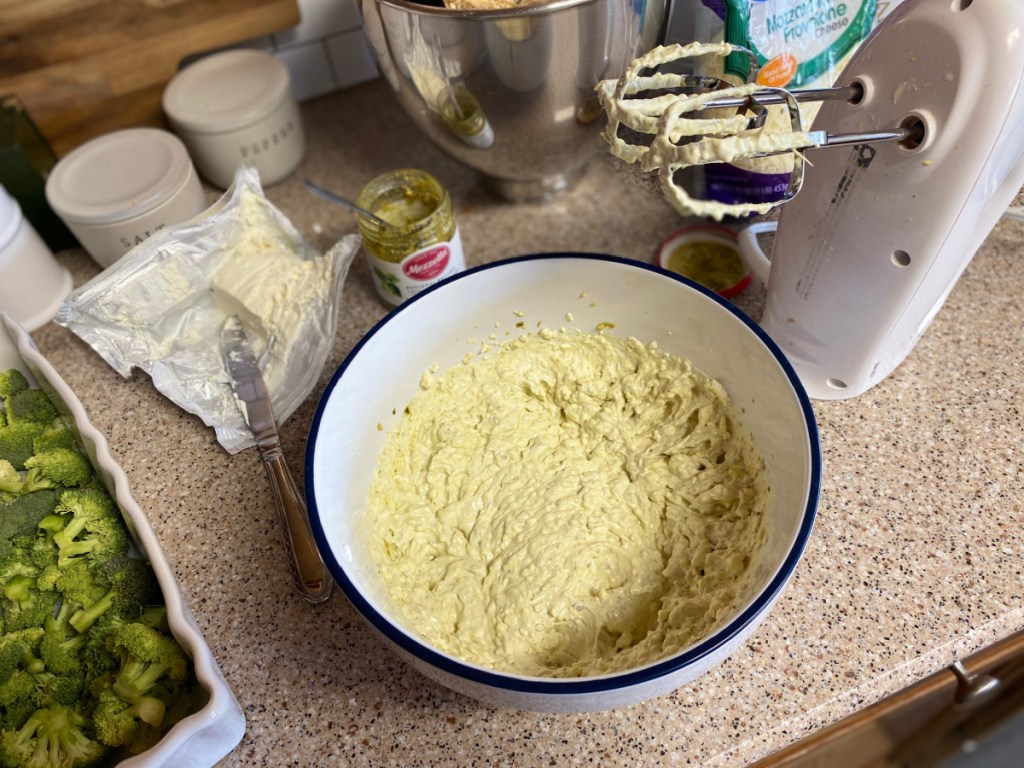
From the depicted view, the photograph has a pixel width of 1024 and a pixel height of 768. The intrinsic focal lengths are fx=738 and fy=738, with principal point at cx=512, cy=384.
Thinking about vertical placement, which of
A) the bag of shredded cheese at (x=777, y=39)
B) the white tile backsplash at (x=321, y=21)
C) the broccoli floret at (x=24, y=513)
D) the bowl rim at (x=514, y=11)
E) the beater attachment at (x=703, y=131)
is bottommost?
the broccoli floret at (x=24, y=513)

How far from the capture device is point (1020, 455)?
0.73m

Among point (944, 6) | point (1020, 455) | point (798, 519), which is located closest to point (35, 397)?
point (798, 519)

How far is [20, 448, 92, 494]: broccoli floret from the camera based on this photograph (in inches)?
27.9

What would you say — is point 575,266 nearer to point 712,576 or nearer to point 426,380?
point 426,380

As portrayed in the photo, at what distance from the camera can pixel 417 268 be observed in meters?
0.85

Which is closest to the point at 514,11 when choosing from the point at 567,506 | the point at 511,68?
the point at 511,68

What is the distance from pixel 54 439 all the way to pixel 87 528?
0.12m

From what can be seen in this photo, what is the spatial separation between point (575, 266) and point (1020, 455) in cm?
48

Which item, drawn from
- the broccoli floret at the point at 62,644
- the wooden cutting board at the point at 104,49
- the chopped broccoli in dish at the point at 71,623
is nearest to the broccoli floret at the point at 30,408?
the chopped broccoli in dish at the point at 71,623

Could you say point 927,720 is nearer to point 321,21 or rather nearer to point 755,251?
point 755,251

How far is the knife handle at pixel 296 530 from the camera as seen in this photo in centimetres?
68

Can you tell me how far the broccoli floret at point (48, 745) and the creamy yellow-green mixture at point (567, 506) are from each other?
256mm

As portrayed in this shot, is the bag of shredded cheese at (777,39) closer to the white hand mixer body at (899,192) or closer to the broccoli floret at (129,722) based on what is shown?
the white hand mixer body at (899,192)

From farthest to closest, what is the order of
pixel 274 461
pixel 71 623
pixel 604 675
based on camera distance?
pixel 274 461 < pixel 71 623 < pixel 604 675
